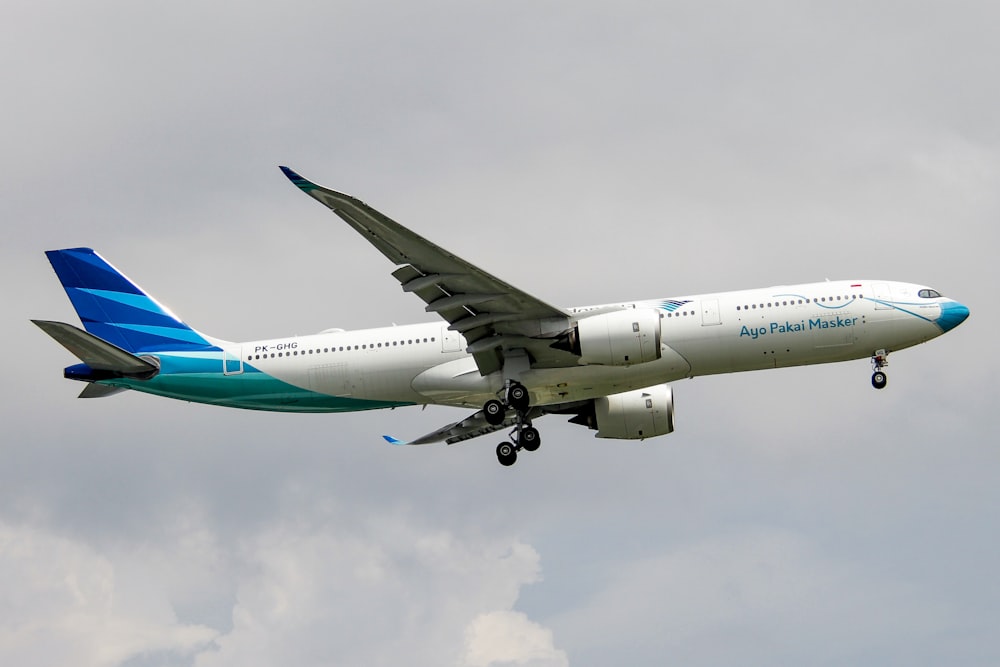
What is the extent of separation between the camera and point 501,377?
50812mm

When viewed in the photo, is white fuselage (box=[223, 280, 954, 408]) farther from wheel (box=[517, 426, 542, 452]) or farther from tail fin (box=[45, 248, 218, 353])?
tail fin (box=[45, 248, 218, 353])

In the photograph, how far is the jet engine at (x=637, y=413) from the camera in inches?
2176

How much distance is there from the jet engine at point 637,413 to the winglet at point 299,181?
1877 centimetres

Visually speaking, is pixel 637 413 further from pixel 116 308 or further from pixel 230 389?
pixel 116 308

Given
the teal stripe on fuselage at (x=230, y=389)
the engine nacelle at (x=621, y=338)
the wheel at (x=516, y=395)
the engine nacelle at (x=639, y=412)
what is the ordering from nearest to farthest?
the engine nacelle at (x=621, y=338), the wheel at (x=516, y=395), the teal stripe on fuselage at (x=230, y=389), the engine nacelle at (x=639, y=412)

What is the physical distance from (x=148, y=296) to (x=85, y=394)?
4.98 metres

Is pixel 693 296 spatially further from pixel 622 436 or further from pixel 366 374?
pixel 366 374

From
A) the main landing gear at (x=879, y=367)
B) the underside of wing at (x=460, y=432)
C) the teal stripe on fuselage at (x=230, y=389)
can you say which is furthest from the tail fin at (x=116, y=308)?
the main landing gear at (x=879, y=367)

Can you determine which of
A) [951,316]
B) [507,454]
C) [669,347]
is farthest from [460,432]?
[951,316]

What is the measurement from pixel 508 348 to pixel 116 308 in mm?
16840

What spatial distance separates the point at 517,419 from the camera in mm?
53344

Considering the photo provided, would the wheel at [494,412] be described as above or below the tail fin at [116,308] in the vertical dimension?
below

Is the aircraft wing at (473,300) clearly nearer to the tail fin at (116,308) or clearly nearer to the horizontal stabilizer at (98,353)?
the tail fin at (116,308)

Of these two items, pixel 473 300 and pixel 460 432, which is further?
pixel 460 432
